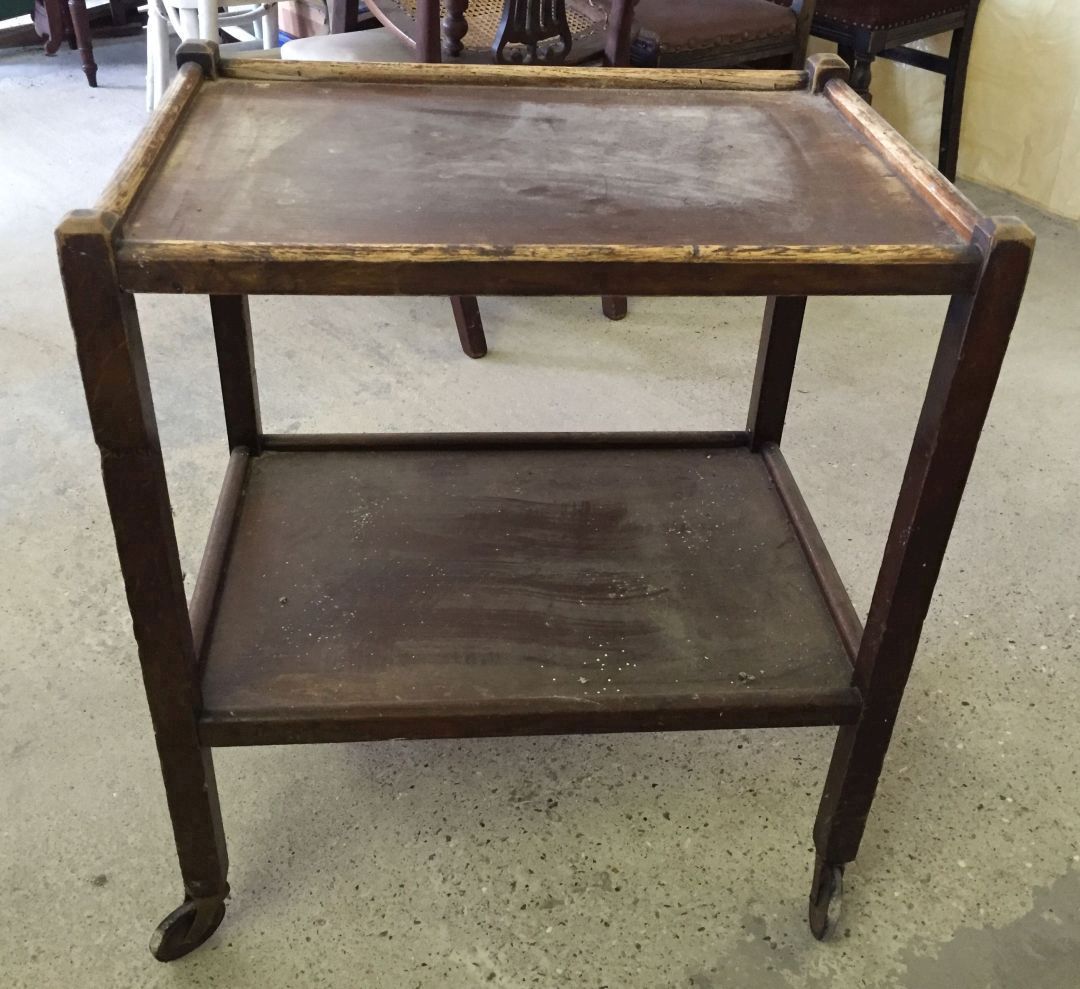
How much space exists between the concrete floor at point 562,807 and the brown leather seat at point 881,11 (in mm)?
971

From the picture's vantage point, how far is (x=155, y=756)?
1.21 meters

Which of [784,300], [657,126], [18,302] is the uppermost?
[657,126]

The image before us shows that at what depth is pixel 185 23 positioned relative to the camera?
2.70m

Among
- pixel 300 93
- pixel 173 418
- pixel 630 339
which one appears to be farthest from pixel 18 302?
pixel 300 93

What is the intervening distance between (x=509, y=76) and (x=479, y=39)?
1068 mm

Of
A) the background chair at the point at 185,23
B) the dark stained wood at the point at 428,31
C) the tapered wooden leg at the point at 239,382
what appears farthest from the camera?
the background chair at the point at 185,23

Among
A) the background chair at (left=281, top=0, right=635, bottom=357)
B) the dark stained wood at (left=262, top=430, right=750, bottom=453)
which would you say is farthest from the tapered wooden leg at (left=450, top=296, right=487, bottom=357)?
the dark stained wood at (left=262, top=430, right=750, bottom=453)

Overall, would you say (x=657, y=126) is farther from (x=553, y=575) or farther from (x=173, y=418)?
(x=173, y=418)

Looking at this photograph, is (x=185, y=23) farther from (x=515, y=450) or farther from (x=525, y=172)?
(x=525, y=172)

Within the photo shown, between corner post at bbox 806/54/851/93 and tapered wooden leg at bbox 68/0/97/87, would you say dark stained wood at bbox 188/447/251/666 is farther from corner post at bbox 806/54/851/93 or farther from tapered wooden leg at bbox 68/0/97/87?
tapered wooden leg at bbox 68/0/97/87

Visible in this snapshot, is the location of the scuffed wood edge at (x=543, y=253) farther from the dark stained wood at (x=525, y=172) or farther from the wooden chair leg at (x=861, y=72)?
the wooden chair leg at (x=861, y=72)

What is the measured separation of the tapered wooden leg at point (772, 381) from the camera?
1268mm

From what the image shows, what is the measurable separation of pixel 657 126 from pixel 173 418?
1.06 metres

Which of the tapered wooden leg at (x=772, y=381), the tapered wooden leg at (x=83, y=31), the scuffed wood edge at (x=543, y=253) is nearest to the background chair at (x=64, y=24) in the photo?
the tapered wooden leg at (x=83, y=31)
